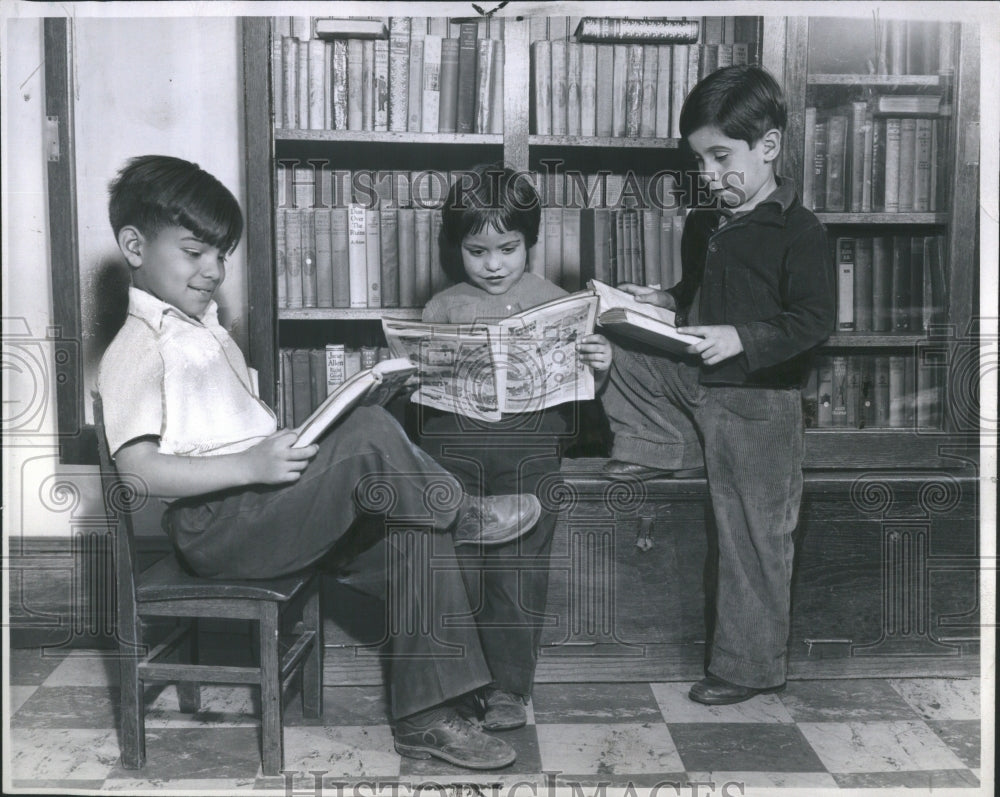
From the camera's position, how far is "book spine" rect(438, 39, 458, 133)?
220cm

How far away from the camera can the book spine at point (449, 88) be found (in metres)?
2.20

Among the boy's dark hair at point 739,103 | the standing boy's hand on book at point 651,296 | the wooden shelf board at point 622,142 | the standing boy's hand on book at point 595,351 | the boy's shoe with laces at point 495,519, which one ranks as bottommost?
the boy's shoe with laces at point 495,519

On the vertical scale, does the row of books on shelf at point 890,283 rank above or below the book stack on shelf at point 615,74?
below

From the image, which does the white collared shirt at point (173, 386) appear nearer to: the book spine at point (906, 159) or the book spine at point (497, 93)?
the book spine at point (497, 93)

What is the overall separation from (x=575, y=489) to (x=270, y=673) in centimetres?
77

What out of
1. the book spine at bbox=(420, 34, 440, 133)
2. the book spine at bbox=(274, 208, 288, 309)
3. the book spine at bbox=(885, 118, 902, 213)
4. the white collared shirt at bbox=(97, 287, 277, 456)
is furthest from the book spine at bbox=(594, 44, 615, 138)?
the white collared shirt at bbox=(97, 287, 277, 456)

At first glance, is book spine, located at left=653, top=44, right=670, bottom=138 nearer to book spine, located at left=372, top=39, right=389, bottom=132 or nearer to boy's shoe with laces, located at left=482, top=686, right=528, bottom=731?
book spine, located at left=372, top=39, right=389, bottom=132

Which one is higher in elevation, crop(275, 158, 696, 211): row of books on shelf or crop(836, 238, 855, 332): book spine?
crop(275, 158, 696, 211): row of books on shelf

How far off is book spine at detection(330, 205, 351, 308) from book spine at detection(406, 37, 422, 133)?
25cm

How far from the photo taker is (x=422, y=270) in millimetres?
2271

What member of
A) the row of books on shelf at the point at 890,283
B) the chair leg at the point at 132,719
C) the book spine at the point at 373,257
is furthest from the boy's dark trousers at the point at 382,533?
the row of books on shelf at the point at 890,283

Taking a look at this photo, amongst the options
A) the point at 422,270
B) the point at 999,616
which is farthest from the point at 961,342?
the point at 422,270

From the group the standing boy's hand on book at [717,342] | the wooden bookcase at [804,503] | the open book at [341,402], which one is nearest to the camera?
the open book at [341,402]

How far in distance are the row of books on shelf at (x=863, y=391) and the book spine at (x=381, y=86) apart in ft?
3.86
